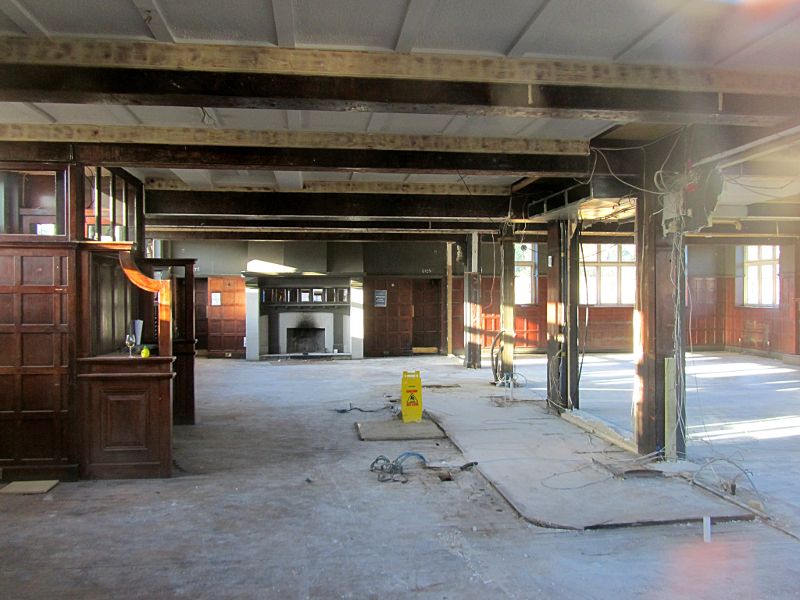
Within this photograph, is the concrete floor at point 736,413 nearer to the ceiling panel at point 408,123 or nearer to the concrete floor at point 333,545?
the concrete floor at point 333,545

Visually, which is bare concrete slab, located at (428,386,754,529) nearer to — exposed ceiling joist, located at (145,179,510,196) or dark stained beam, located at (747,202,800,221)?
exposed ceiling joist, located at (145,179,510,196)

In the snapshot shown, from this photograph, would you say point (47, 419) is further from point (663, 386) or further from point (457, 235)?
point (457, 235)

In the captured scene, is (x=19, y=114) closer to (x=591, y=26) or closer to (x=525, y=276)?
(x=591, y=26)

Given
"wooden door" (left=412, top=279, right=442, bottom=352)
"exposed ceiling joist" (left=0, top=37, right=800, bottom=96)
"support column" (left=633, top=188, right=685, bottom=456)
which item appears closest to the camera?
"exposed ceiling joist" (left=0, top=37, right=800, bottom=96)

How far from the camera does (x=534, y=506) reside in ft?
14.4

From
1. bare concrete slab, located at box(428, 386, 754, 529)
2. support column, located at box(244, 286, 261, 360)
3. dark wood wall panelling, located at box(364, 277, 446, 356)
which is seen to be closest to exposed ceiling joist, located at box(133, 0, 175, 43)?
bare concrete slab, located at box(428, 386, 754, 529)

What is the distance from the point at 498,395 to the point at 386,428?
300 centimetres

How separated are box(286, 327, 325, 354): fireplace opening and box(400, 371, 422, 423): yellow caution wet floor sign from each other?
8.06m

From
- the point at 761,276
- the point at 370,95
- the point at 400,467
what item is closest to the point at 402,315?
the point at 761,276

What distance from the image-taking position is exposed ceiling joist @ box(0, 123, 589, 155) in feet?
16.8

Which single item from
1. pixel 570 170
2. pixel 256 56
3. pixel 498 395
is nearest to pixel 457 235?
pixel 498 395

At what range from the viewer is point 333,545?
3.78 m

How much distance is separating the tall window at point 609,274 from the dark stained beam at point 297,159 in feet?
35.6

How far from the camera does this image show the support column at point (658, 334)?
18.1 ft
